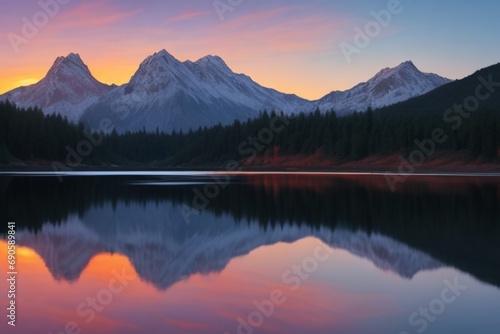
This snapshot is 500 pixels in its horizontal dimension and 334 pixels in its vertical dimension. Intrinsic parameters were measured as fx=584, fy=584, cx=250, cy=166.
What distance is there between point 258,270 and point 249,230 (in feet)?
34.6

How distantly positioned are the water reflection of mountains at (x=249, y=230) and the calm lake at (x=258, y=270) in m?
0.09

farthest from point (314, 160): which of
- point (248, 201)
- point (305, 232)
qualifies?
point (305, 232)

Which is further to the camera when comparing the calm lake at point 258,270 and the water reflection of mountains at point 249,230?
the water reflection of mountains at point 249,230

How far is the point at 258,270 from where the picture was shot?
21.9 m

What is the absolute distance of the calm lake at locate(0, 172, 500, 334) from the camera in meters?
15.1

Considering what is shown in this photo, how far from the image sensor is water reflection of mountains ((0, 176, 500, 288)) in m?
23.0

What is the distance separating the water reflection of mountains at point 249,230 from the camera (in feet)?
75.6

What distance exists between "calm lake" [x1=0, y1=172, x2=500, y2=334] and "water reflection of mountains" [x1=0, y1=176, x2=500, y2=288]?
90 millimetres

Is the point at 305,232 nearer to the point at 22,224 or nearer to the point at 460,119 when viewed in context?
the point at 22,224

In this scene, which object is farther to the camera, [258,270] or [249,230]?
[249,230]

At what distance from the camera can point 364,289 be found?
18578 mm

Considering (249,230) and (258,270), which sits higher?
(249,230)

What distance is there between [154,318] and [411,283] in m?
8.93

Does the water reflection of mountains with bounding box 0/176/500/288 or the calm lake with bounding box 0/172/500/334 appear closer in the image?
the calm lake with bounding box 0/172/500/334
